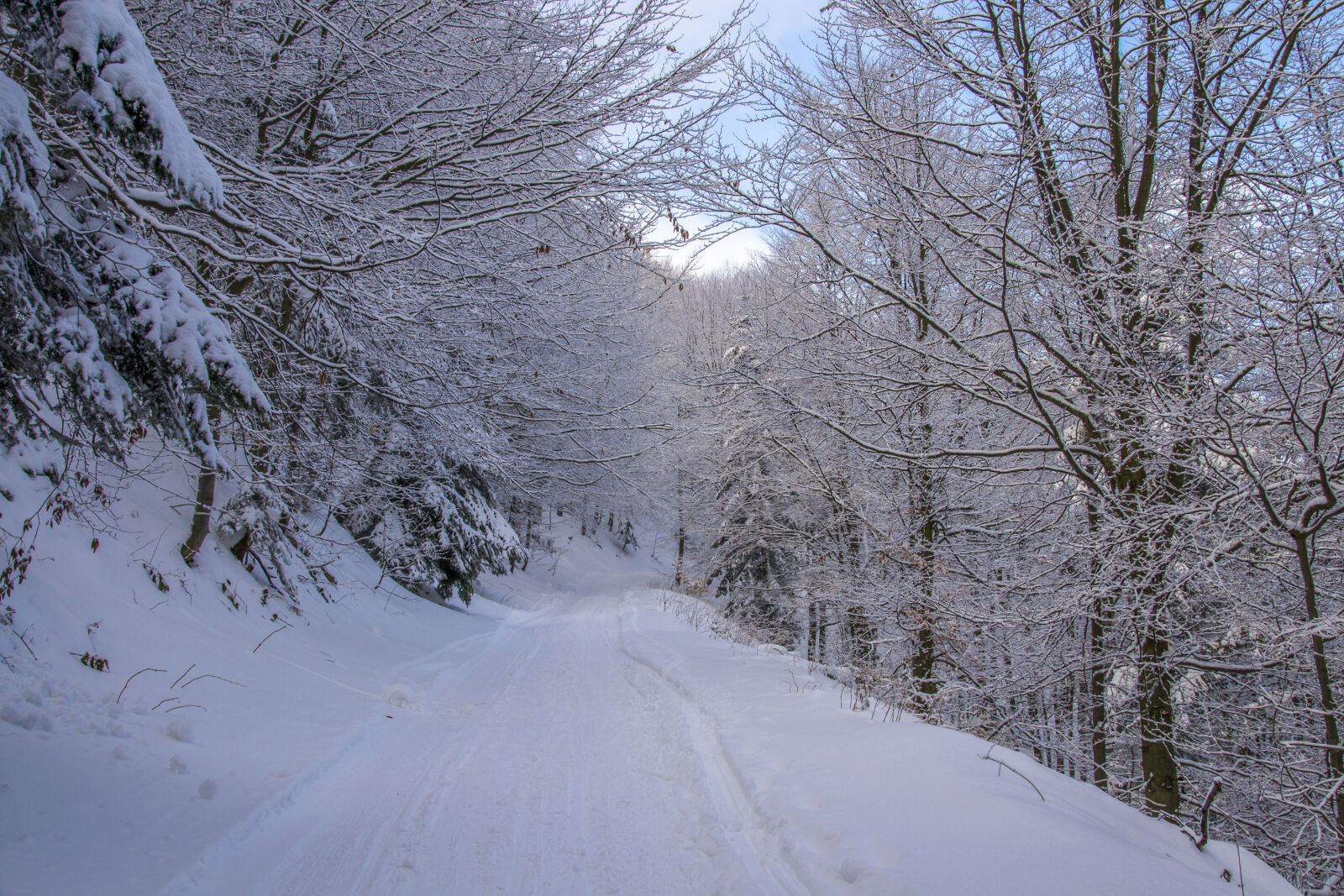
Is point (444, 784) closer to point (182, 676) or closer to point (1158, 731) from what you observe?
point (182, 676)

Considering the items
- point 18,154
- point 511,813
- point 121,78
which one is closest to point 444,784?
point 511,813

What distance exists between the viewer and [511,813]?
152 inches

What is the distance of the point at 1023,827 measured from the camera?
121 inches

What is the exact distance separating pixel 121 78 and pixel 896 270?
18.9 feet

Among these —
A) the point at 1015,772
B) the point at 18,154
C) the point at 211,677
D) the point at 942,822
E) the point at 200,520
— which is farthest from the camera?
the point at 200,520

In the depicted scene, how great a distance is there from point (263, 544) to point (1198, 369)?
9.15m

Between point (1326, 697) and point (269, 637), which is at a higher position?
point (1326, 697)

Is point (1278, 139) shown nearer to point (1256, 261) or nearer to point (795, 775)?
point (1256, 261)

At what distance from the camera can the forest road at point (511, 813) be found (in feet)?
10.1

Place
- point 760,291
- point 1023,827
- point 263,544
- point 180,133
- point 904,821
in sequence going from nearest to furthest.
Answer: point 180,133
point 1023,827
point 904,821
point 263,544
point 760,291

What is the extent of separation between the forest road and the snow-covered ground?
0.02 metres

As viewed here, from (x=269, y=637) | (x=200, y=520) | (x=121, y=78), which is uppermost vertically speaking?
(x=121, y=78)

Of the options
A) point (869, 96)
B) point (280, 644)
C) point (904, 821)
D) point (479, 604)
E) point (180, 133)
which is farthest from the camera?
point (479, 604)

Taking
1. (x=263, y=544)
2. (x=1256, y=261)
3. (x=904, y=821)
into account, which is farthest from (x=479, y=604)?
(x=1256, y=261)
